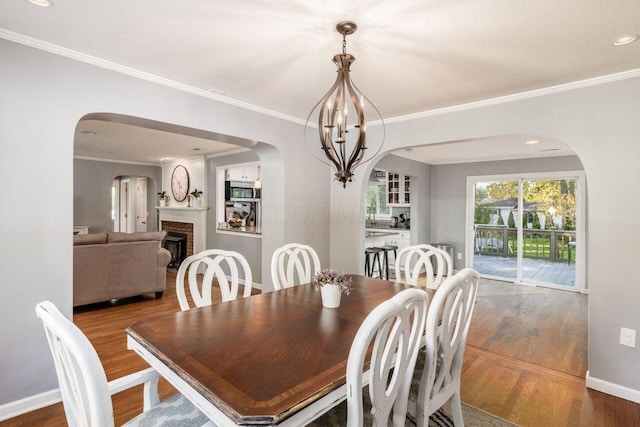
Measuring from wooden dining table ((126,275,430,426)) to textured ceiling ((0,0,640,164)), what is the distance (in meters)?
1.58

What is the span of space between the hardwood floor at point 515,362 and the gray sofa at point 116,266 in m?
0.22

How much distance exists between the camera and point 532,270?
19.8ft

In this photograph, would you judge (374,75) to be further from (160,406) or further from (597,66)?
(160,406)

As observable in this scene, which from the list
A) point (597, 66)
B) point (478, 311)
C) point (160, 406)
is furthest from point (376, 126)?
point (160, 406)

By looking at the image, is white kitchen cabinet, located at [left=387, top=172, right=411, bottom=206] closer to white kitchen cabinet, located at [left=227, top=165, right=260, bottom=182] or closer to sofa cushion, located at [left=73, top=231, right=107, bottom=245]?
white kitchen cabinet, located at [left=227, top=165, right=260, bottom=182]

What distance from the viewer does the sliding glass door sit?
5605 millimetres

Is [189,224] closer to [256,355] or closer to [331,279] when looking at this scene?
[331,279]

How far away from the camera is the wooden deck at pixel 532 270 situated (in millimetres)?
5707

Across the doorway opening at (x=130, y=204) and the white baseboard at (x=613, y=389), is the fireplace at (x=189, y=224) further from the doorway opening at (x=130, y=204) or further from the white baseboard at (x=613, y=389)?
the white baseboard at (x=613, y=389)

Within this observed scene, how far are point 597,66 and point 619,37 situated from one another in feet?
1.42

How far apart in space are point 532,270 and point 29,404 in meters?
6.88

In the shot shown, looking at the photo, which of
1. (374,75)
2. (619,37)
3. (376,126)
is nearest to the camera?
(619,37)

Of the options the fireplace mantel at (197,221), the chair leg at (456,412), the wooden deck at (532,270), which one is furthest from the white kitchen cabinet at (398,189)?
the chair leg at (456,412)

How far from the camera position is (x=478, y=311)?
4.37m
